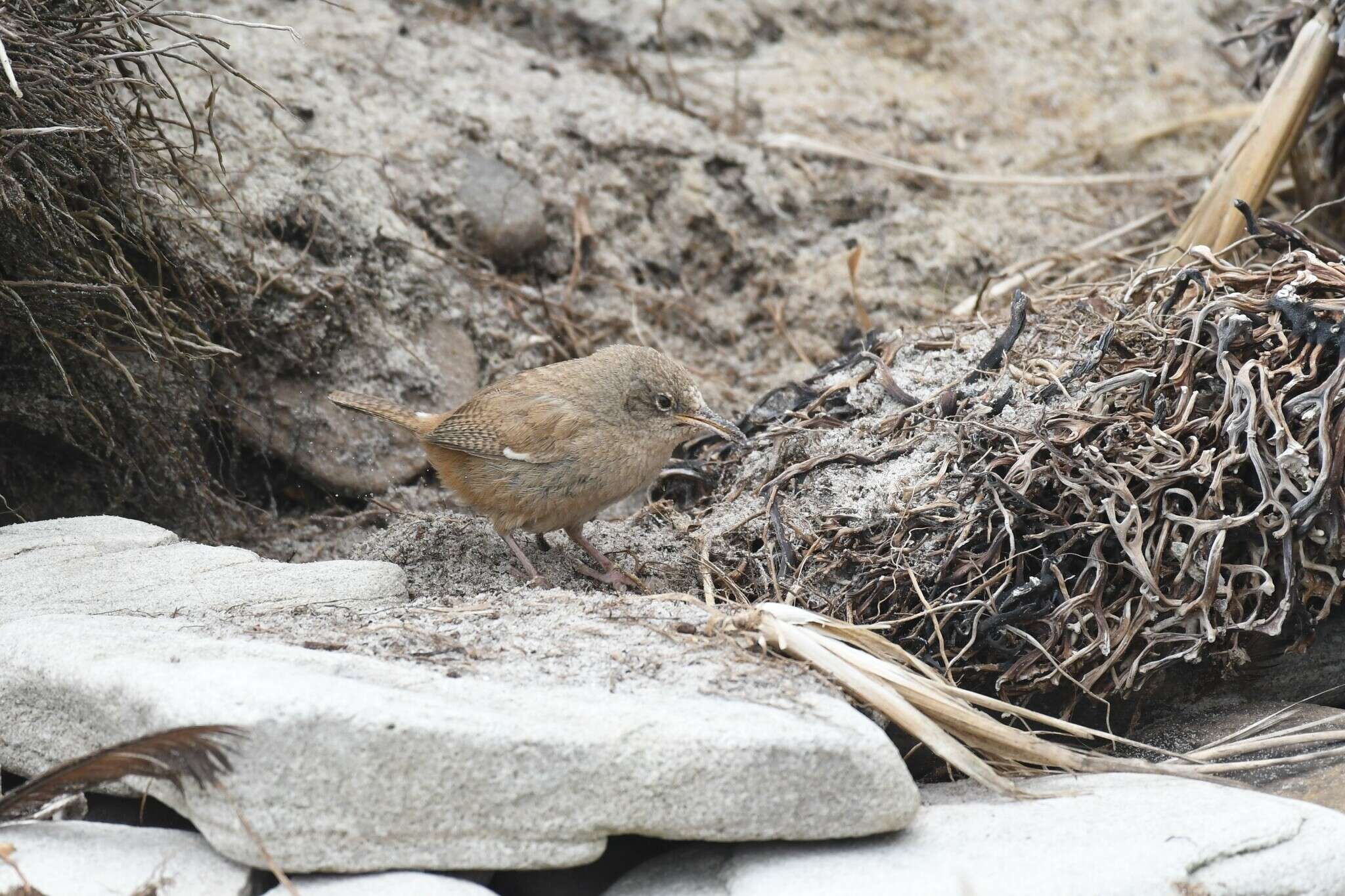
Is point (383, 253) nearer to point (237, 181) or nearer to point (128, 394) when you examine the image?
point (237, 181)

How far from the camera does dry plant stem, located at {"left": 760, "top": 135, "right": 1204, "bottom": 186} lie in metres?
6.89

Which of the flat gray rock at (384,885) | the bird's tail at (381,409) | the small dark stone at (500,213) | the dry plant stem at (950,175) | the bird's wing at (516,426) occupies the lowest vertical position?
the flat gray rock at (384,885)

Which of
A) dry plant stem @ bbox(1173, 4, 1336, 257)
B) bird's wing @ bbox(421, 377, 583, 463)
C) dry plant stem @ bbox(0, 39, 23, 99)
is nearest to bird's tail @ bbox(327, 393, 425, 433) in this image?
bird's wing @ bbox(421, 377, 583, 463)

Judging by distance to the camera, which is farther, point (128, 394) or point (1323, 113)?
point (1323, 113)

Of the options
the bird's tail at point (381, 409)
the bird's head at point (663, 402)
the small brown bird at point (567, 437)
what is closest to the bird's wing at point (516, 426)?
the small brown bird at point (567, 437)

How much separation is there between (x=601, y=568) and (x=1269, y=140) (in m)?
3.56

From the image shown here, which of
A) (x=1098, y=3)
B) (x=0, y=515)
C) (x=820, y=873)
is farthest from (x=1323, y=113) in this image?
(x=0, y=515)

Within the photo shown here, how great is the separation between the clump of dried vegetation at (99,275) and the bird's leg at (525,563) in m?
1.23

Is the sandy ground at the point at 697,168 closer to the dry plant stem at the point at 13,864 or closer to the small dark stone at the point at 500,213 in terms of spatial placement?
the small dark stone at the point at 500,213

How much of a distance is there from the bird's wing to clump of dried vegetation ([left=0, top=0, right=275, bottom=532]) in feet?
2.94

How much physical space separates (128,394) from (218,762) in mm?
2431

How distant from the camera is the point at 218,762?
279 centimetres

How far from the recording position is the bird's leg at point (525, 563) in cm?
446

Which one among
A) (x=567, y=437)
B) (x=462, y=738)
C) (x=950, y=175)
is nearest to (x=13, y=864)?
(x=462, y=738)
